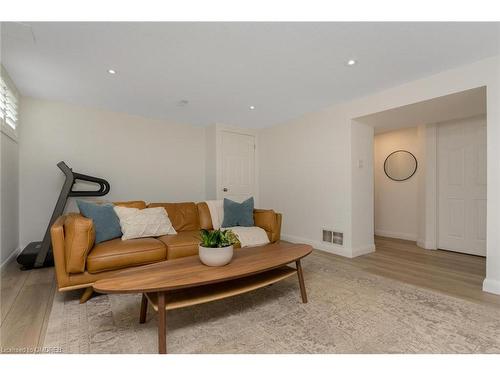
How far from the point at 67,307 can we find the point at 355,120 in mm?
3757

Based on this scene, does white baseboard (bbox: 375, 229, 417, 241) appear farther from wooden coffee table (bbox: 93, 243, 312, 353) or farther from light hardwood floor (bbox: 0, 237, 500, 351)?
wooden coffee table (bbox: 93, 243, 312, 353)

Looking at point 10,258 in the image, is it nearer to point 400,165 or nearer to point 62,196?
point 62,196

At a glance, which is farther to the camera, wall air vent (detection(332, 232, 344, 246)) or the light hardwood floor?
wall air vent (detection(332, 232, 344, 246))

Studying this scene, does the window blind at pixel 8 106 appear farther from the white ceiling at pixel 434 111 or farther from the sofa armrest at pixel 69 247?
the white ceiling at pixel 434 111

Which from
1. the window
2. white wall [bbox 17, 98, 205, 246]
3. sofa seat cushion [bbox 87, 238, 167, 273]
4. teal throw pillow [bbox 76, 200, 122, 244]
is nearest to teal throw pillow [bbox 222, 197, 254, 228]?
sofa seat cushion [bbox 87, 238, 167, 273]

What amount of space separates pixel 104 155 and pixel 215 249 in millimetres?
2983

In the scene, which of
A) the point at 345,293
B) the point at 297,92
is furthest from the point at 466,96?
the point at 345,293

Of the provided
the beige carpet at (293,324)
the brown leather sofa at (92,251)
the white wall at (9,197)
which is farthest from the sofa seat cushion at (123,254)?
the white wall at (9,197)

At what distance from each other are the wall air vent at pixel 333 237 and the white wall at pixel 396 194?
188 cm

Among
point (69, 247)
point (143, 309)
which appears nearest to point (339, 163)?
point (143, 309)

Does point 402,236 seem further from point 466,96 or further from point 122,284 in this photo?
point 122,284

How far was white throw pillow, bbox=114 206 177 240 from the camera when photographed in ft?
8.27

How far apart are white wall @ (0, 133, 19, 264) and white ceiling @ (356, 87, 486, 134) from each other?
4.24 metres

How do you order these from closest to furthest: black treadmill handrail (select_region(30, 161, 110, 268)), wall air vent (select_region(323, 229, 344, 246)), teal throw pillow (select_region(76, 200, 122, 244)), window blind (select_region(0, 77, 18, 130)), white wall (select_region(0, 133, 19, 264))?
teal throw pillow (select_region(76, 200, 122, 244)) < window blind (select_region(0, 77, 18, 130)) < white wall (select_region(0, 133, 19, 264)) < black treadmill handrail (select_region(30, 161, 110, 268)) < wall air vent (select_region(323, 229, 344, 246))
